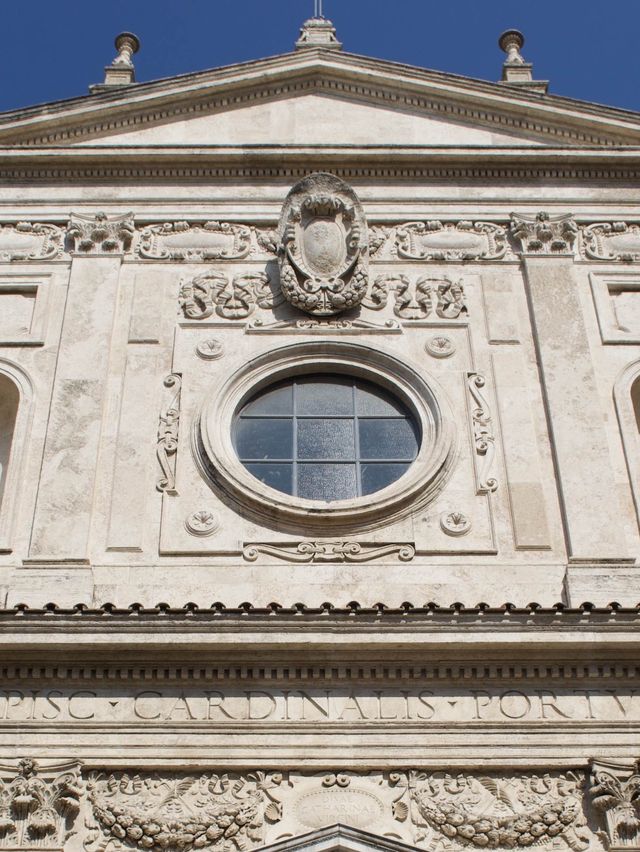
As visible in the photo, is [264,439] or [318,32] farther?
[318,32]

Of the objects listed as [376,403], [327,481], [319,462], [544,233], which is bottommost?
[327,481]

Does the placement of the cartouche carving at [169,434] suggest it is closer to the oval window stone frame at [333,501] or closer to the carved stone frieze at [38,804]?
the oval window stone frame at [333,501]

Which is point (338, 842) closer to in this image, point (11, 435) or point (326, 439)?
point (326, 439)

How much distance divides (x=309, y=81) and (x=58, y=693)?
29.5ft

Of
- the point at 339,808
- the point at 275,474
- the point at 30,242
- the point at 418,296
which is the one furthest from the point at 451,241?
the point at 339,808

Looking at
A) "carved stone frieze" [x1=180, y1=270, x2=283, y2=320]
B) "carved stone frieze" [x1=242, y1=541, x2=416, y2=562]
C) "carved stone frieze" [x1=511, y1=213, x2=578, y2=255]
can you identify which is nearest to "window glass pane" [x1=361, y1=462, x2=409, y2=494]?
"carved stone frieze" [x1=242, y1=541, x2=416, y2=562]

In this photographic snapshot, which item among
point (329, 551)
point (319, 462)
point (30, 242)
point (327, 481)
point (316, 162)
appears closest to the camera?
point (329, 551)

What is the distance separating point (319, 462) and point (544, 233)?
12.6 ft

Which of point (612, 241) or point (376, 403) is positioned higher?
point (612, 241)

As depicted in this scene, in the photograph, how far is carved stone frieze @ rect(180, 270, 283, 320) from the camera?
14297 millimetres

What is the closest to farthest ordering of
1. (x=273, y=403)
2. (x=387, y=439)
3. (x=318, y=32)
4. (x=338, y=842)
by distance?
→ (x=338, y=842) → (x=387, y=439) → (x=273, y=403) → (x=318, y=32)

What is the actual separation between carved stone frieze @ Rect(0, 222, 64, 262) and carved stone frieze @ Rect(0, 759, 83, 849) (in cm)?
641

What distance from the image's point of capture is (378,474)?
13.2 meters

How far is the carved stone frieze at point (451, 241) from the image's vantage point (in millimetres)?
14914
